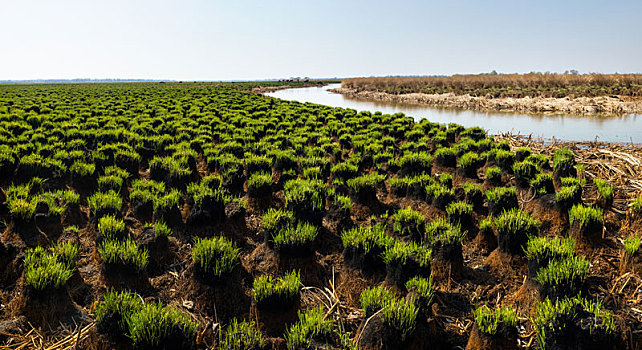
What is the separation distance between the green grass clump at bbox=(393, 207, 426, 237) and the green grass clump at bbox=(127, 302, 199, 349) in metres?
2.85

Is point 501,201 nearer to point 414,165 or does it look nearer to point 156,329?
point 414,165

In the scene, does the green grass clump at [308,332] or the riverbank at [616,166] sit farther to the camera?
the riverbank at [616,166]

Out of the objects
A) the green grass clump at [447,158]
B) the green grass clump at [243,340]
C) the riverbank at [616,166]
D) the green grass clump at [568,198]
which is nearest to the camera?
the green grass clump at [243,340]

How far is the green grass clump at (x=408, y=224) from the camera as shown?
15.4 ft

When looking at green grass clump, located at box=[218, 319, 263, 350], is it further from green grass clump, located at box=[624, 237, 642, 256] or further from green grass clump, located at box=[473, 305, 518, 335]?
green grass clump, located at box=[624, 237, 642, 256]

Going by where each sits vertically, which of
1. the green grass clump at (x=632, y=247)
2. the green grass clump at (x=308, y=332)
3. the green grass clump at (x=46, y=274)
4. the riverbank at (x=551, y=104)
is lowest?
the green grass clump at (x=308, y=332)

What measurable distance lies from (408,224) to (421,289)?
5.24 feet

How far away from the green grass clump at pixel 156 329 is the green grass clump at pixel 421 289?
1.96 m

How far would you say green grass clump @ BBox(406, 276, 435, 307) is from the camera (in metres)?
3.15

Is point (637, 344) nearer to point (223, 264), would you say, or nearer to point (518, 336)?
point (518, 336)

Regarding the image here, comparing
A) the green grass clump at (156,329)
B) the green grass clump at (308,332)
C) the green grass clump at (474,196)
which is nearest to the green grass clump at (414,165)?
the green grass clump at (474,196)

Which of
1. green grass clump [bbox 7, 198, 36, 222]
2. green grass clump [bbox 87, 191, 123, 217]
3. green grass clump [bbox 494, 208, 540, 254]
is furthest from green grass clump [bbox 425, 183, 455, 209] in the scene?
green grass clump [bbox 7, 198, 36, 222]

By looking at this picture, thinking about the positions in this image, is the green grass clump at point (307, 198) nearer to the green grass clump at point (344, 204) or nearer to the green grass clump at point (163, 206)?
the green grass clump at point (344, 204)

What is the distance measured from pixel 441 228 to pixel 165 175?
5718 millimetres
